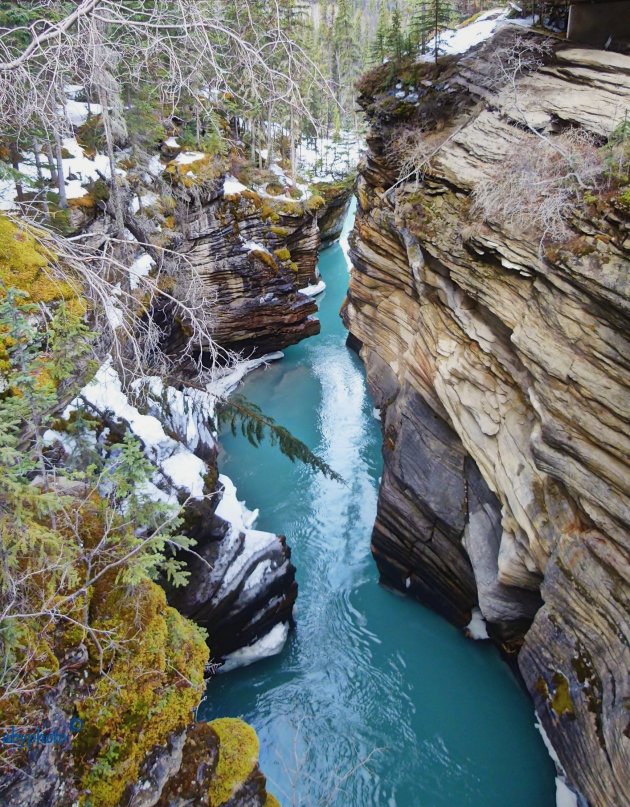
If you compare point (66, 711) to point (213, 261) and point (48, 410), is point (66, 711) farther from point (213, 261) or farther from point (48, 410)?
point (213, 261)

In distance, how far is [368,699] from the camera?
388 inches

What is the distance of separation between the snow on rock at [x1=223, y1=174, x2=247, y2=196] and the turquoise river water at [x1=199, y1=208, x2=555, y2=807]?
11344mm

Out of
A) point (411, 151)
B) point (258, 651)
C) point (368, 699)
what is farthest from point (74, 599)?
point (411, 151)

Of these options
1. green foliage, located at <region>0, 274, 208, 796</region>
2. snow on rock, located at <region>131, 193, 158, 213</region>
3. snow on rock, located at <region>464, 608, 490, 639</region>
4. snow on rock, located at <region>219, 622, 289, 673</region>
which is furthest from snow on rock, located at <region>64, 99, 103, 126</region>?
snow on rock, located at <region>464, 608, 490, 639</region>

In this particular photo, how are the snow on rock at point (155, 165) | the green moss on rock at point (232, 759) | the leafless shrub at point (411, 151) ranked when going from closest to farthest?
the green moss on rock at point (232, 759) < the leafless shrub at point (411, 151) < the snow on rock at point (155, 165)

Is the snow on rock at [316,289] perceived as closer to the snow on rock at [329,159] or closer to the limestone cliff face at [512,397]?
the snow on rock at [329,159]

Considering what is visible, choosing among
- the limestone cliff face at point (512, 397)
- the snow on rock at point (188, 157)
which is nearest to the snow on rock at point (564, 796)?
the limestone cliff face at point (512, 397)

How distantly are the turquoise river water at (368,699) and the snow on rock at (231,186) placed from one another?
11344mm

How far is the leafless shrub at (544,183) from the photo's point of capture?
6477mm

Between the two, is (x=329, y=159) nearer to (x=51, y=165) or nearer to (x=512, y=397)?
Result: (x=51, y=165)

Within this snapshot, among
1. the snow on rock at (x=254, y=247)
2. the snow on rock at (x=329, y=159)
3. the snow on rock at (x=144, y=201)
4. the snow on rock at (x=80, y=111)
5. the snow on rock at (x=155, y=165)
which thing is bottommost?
the snow on rock at (x=329, y=159)

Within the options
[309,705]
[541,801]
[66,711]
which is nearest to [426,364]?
[309,705]

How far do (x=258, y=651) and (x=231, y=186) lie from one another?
15.8m

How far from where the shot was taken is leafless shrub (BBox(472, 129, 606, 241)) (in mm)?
6477
